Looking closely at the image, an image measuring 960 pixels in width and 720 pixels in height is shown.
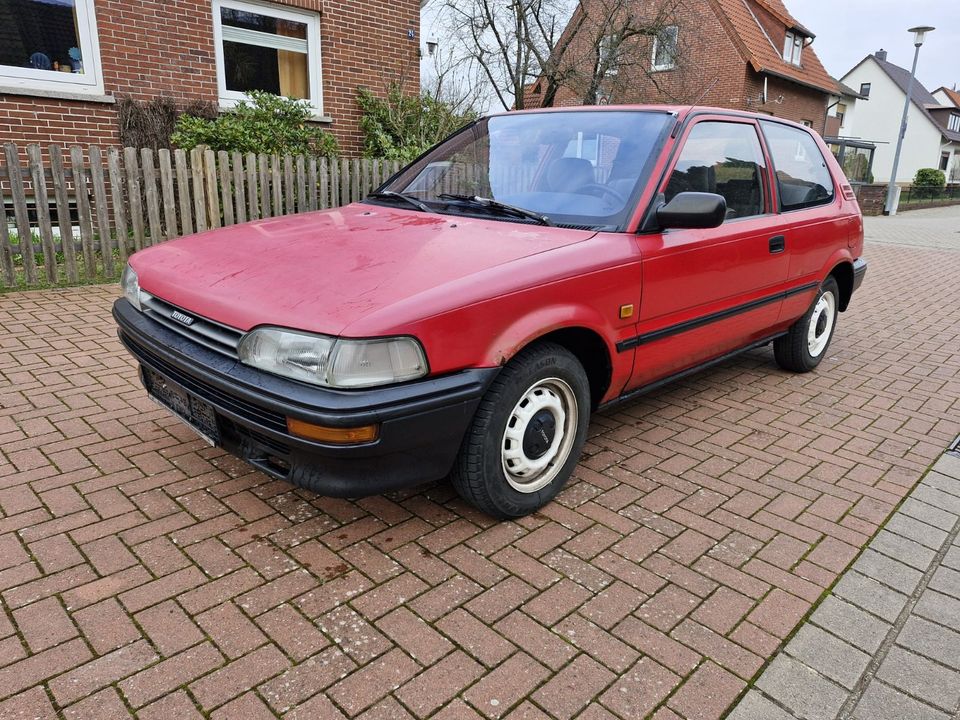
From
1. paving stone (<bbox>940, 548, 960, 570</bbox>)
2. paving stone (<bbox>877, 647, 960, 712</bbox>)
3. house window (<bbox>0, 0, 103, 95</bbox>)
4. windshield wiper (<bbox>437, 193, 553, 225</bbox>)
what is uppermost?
house window (<bbox>0, 0, 103, 95</bbox>)

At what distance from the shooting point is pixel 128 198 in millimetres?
7449

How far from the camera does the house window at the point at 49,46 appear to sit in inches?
321

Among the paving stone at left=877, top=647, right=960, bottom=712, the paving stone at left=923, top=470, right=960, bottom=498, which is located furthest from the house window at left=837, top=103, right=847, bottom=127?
the paving stone at left=877, top=647, right=960, bottom=712

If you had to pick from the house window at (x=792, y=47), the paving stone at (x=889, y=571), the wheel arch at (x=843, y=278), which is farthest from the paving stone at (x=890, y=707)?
the house window at (x=792, y=47)

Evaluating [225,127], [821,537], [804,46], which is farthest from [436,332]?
[804,46]

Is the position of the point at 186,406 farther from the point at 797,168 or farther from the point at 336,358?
the point at 797,168

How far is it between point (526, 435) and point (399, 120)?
9.40 meters

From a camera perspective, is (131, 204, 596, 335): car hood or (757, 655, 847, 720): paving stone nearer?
(757, 655, 847, 720): paving stone

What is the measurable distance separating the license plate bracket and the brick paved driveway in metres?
0.40

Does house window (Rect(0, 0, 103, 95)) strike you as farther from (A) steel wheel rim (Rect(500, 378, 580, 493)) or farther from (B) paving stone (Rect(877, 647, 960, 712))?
(B) paving stone (Rect(877, 647, 960, 712))

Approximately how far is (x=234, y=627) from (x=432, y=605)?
2.18 ft

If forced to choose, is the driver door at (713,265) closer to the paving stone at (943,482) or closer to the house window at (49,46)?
the paving stone at (943,482)

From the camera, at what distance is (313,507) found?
3.08 metres

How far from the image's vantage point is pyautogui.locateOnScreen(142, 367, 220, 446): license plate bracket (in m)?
2.72
